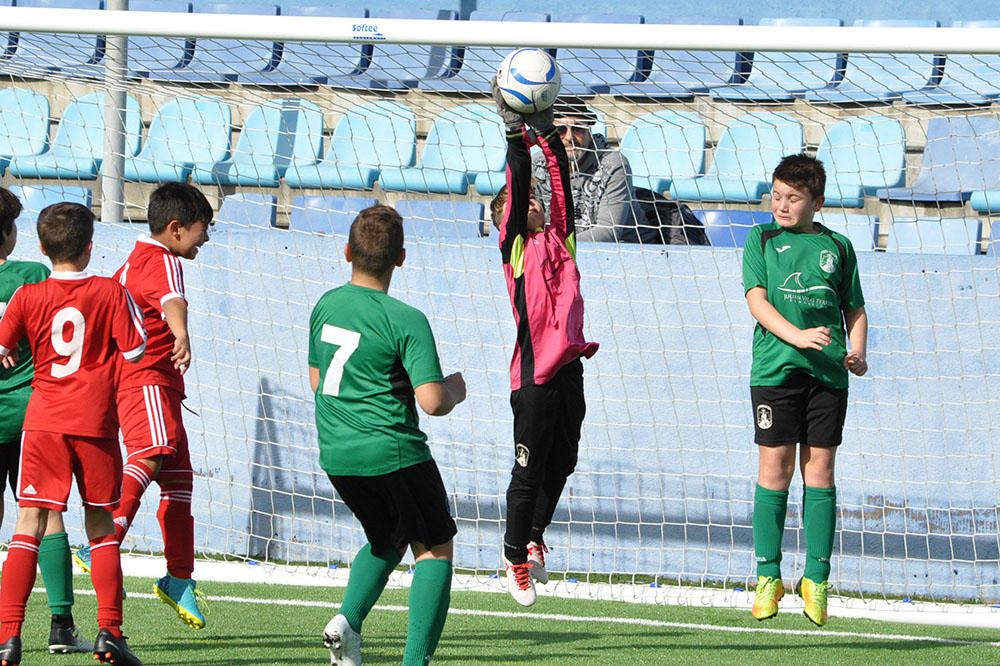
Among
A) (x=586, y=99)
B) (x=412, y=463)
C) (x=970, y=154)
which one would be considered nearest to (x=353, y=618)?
(x=412, y=463)

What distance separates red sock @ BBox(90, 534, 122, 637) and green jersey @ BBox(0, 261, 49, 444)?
0.78 m

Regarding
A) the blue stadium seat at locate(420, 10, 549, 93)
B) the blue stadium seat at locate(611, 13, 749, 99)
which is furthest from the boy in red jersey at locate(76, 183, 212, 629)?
the blue stadium seat at locate(611, 13, 749, 99)

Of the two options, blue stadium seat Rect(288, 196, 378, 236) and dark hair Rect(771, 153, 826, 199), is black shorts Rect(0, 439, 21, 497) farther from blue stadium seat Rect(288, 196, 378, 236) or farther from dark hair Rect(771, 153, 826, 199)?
blue stadium seat Rect(288, 196, 378, 236)

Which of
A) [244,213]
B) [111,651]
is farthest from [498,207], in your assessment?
[244,213]

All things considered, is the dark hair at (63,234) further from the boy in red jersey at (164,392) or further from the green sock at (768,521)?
the green sock at (768,521)

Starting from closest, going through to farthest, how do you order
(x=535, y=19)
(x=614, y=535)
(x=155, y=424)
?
1. (x=155, y=424)
2. (x=614, y=535)
3. (x=535, y=19)

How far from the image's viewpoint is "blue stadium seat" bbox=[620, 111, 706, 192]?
9.54 meters

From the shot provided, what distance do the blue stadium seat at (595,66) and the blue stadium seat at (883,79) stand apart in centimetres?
134

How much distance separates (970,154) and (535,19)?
466 cm

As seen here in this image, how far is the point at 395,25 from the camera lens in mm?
6781

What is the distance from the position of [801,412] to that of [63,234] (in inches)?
115

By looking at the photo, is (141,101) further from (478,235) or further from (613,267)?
(613,267)

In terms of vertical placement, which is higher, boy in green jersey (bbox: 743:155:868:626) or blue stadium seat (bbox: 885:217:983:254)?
blue stadium seat (bbox: 885:217:983:254)

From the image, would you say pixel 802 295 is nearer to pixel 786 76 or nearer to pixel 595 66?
pixel 786 76
